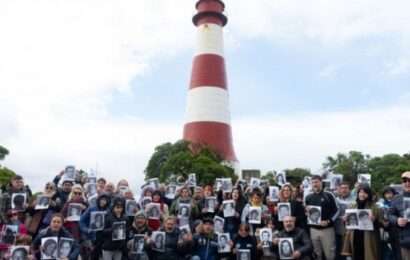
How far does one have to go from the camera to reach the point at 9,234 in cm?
732

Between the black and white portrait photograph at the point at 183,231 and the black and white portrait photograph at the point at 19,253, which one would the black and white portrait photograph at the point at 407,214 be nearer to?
the black and white portrait photograph at the point at 183,231

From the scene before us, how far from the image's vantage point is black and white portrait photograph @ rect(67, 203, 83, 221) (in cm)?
800

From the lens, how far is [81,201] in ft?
27.6

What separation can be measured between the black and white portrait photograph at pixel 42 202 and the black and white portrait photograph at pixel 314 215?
171 inches

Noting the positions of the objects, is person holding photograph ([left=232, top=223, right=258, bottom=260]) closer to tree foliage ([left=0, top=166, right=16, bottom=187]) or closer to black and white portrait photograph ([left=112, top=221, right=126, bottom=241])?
black and white portrait photograph ([left=112, top=221, right=126, bottom=241])

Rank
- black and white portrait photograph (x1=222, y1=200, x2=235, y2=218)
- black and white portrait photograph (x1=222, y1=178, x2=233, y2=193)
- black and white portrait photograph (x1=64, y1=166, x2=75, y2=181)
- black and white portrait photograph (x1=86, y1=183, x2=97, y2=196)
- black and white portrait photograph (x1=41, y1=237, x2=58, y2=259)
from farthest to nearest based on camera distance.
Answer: black and white portrait photograph (x1=222, y1=178, x2=233, y2=193), black and white portrait photograph (x1=64, y1=166, x2=75, y2=181), black and white portrait photograph (x1=86, y1=183, x2=97, y2=196), black and white portrait photograph (x1=222, y1=200, x2=235, y2=218), black and white portrait photograph (x1=41, y1=237, x2=58, y2=259)

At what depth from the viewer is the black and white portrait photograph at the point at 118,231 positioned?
7516mm

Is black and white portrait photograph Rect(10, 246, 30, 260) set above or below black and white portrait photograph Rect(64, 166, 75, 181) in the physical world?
below

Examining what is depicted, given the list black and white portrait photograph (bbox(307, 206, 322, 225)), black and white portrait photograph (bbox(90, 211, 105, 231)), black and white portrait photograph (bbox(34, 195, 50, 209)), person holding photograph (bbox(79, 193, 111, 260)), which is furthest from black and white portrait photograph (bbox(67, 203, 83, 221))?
black and white portrait photograph (bbox(307, 206, 322, 225))

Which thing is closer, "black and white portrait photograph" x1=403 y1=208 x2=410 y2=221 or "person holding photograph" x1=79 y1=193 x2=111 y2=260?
"black and white portrait photograph" x1=403 y1=208 x2=410 y2=221

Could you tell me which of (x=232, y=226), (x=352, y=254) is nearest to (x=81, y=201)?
(x=232, y=226)

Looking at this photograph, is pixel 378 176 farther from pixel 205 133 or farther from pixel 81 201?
pixel 81 201

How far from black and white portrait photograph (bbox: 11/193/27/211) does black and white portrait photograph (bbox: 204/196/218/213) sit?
10.6ft

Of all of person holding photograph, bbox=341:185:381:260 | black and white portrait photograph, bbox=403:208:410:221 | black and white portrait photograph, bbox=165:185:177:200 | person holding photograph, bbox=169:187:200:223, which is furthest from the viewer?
black and white portrait photograph, bbox=165:185:177:200
